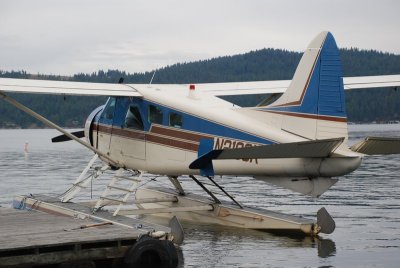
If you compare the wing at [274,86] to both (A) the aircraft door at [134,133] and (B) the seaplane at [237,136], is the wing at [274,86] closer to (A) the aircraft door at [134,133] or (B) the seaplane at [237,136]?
(B) the seaplane at [237,136]

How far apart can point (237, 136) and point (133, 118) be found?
7.71ft

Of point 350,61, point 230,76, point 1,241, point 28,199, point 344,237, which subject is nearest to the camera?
point 1,241

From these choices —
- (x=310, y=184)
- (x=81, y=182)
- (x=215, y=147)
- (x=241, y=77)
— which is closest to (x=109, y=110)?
(x=81, y=182)

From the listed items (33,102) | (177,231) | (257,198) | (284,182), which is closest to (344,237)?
(284,182)

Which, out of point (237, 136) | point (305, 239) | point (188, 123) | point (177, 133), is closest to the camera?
point (237, 136)

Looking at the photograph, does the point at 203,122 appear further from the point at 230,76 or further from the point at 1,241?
the point at 230,76

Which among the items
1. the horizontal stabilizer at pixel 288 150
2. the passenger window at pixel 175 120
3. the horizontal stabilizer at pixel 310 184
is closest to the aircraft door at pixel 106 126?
the passenger window at pixel 175 120

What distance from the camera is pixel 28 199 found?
14.4 meters

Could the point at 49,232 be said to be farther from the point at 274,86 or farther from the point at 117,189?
the point at 274,86

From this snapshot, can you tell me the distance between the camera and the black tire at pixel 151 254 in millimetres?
10336

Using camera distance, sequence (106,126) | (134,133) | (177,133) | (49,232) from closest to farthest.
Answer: (49,232) < (177,133) < (134,133) < (106,126)

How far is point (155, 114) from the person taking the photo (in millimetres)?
13195

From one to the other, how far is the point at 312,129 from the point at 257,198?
28.5ft

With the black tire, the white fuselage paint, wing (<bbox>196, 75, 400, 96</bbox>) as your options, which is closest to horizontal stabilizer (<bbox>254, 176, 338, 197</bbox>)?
the white fuselage paint
